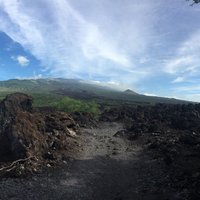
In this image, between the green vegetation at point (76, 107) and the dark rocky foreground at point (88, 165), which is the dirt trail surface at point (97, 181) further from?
the green vegetation at point (76, 107)

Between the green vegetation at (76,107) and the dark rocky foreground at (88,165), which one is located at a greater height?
the green vegetation at (76,107)

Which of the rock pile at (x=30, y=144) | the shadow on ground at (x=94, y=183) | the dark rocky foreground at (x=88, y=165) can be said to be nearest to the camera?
the shadow on ground at (x=94, y=183)

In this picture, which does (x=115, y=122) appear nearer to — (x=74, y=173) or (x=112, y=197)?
(x=74, y=173)

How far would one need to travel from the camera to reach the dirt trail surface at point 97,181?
21.7 metres

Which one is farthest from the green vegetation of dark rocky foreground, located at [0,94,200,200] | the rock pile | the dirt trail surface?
the dirt trail surface

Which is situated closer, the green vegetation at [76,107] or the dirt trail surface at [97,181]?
the dirt trail surface at [97,181]

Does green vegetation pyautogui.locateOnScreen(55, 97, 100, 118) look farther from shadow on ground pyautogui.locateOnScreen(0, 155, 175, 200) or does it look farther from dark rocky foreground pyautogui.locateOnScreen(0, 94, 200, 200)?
shadow on ground pyautogui.locateOnScreen(0, 155, 175, 200)

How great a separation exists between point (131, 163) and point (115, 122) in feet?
127

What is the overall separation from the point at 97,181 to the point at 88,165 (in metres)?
4.70

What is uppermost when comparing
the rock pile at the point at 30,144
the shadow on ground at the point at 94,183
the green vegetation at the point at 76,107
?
the green vegetation at the point at 76,107

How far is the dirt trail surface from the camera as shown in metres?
21.7

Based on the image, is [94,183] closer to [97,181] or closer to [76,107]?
[97,181]

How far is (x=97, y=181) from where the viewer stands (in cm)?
2497

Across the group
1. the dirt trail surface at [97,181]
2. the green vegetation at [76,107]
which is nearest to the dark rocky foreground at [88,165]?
the dirt trail surface at [97,181]
